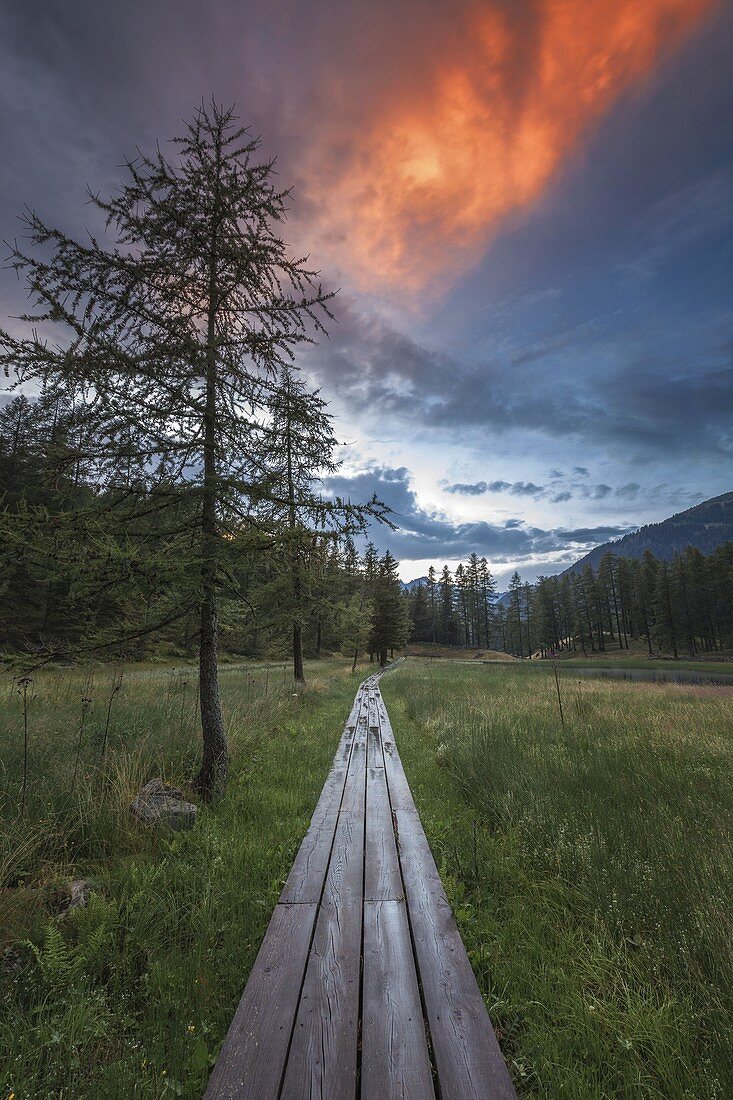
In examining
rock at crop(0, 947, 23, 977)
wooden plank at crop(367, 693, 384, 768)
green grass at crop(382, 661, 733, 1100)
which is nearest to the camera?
green grass at crop(382, 661, 733, 1100)

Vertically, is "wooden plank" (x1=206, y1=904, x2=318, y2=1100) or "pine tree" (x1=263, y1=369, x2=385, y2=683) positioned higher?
"pine tree" (x1=263, y1=369, x2=385, y2=683)

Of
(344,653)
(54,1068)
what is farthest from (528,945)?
(344,653)

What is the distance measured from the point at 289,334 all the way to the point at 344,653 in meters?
57.4

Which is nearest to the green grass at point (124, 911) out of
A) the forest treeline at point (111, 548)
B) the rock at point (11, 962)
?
the rock at point (11, 962)

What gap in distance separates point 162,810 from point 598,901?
16.1ft

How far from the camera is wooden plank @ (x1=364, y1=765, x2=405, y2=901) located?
13.4ft

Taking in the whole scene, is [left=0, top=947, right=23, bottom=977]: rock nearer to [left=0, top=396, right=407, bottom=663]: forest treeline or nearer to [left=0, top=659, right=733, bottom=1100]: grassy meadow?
[left=0, top=659, right=733, bottom=1100]: grassy meadow

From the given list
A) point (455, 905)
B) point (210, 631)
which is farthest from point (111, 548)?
point (455, 905)

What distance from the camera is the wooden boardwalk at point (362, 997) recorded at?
7.27ft

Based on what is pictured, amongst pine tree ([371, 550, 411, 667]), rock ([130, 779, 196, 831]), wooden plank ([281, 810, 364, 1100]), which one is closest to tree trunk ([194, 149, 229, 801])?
rock ([130, 779, 196, 831])

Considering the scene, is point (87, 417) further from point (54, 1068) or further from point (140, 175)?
point (54, 1068)

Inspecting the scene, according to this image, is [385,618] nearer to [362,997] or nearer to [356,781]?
[356,781]

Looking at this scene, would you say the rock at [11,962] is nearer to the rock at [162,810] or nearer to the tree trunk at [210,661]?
the rock at [162,810]

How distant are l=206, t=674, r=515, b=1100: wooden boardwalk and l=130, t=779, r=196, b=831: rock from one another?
1.57m
